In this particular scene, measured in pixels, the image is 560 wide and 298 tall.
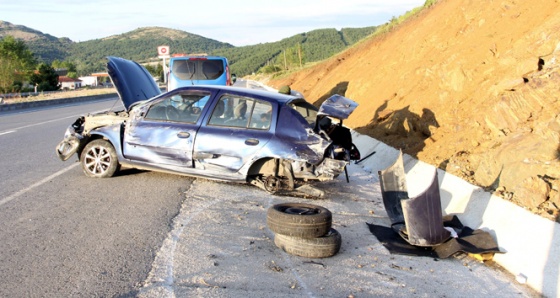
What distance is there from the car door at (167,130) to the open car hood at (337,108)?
1.89 m

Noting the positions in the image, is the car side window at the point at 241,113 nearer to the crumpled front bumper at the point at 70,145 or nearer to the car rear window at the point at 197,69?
the crumpled front bumper at the point at 70,145

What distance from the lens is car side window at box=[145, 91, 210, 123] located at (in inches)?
340

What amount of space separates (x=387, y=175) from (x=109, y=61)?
19.8 ft

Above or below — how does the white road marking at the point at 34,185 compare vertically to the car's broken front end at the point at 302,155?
below

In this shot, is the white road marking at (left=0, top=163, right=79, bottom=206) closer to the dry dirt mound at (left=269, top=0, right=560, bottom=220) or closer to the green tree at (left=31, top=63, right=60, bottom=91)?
the dry dirt mound at (left=269, top=0, right=560, bottom=220)

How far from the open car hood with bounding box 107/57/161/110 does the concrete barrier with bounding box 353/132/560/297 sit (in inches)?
226

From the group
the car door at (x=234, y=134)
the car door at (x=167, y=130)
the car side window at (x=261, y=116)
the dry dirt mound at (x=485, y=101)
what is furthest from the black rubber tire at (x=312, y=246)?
the car door at (x=167, y=130)

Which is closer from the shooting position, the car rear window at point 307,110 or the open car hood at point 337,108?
the open car hood at point 337,108

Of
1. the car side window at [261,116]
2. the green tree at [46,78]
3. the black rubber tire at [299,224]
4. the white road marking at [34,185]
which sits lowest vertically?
the green tree at [46,78]

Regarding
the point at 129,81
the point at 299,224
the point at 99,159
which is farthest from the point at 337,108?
the point at 129,81

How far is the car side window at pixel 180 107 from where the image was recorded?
340 inches

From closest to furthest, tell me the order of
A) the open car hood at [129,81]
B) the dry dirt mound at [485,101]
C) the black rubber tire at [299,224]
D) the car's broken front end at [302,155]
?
the black rubber tire at [299,224]
the dry dirt mound at [485,101]
the car's broken front end at [302,155]
the open car hood at [129,81]

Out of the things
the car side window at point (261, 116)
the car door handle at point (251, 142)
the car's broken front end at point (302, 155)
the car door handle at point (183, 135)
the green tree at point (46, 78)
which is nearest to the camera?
the car's broken front end at point (302, 155)

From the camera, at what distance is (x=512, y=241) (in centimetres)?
569
